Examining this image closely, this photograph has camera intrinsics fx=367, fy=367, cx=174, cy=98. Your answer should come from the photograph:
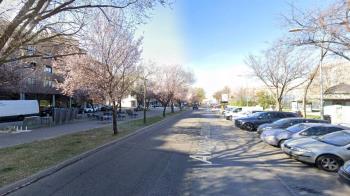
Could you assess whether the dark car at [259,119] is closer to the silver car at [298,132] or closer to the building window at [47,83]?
the silver car at [298,132]

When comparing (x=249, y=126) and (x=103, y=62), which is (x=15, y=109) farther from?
(x=249, y=126)

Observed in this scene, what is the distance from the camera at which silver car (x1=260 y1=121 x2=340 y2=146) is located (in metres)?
15.2

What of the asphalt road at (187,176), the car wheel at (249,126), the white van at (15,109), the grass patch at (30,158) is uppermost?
the white van at (15,109)

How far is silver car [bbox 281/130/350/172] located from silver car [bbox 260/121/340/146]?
7.42 feet

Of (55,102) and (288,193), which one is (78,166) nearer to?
(288,193)

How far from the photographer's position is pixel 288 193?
8.10 meters

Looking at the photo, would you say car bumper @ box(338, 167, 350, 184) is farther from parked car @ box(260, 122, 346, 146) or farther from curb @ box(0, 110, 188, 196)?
curb @ box(0, 110, 188, 196)

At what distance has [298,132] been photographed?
15922 millimetres

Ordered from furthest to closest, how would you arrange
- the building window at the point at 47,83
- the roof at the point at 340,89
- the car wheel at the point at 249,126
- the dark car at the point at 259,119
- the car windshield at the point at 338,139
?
1. the building window at the point at 47,83
2. the roof at the point at 340,89
3. the car wheel at the point at 249,126
4. the dark car at the point at 259,119
5. the car windshield at the point at 338,139

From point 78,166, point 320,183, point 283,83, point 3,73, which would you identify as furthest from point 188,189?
point 283,83

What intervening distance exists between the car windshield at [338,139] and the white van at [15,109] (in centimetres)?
3476

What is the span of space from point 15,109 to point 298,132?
34.6 meters

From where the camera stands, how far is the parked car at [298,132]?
15.2 meters

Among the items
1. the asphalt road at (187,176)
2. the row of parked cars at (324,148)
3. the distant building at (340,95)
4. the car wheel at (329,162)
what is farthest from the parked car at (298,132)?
the distant building at (340,95)
